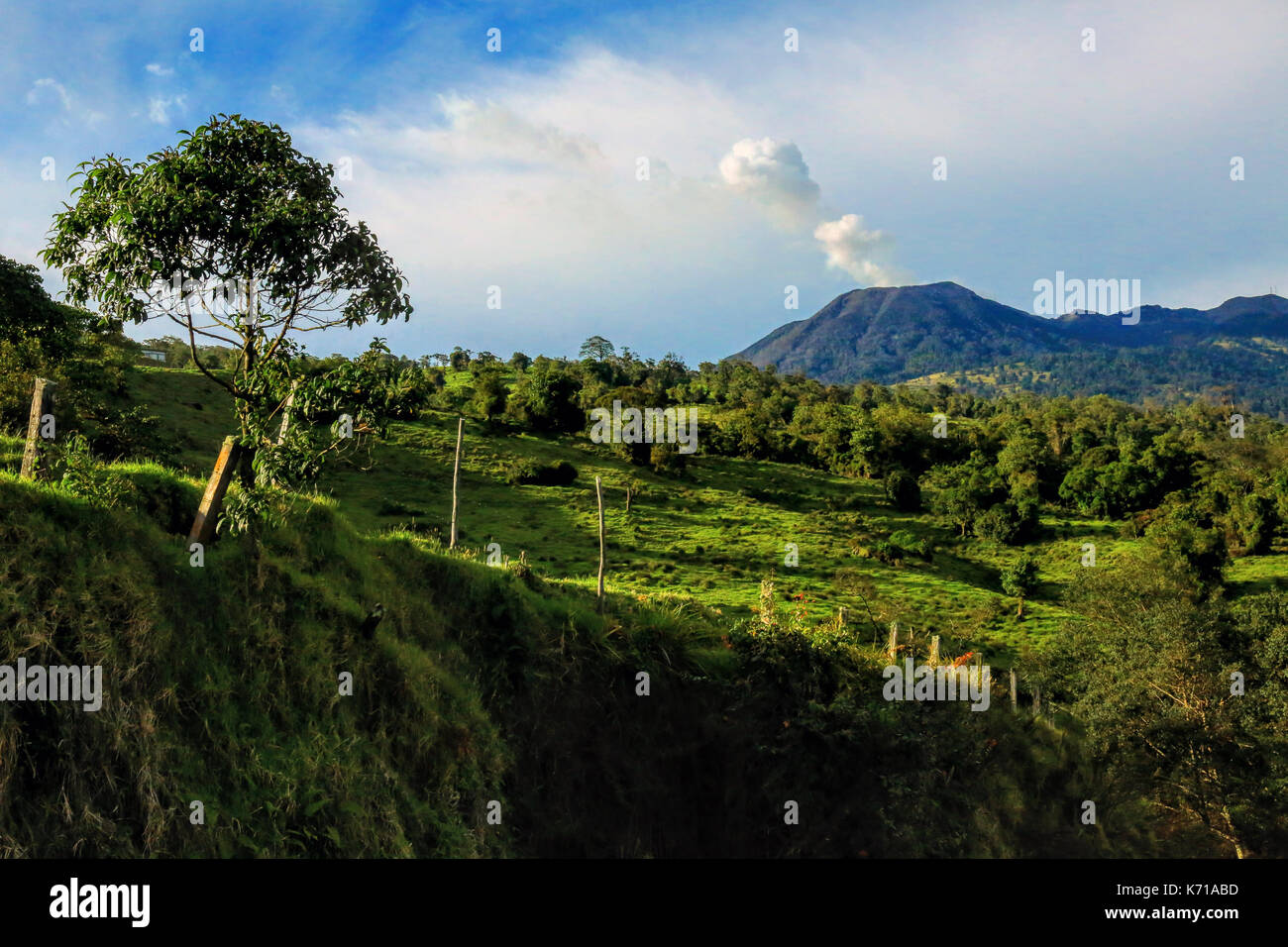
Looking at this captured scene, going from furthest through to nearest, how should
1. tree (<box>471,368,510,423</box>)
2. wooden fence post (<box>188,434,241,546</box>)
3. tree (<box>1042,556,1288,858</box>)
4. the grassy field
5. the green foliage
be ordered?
tree (<box>471,368,510,423</box>), the grassy field, tree (<box>1042,556,1288,858</box>), wooden fence post (<box>188,434,241,546</box>), the green foliage

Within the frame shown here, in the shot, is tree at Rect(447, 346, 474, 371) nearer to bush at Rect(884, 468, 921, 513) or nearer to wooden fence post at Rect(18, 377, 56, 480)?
bush at Rect(884, 468, 921, 513)

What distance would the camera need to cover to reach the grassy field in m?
44.6

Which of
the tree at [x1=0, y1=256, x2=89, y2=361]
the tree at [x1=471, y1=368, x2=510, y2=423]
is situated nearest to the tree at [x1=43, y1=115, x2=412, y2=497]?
the tree at [x1=0, y1=256, x2=89, y2=361]

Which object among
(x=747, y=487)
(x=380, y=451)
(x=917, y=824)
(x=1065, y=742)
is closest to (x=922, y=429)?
(x=747, y=487)

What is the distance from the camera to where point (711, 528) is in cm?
5644

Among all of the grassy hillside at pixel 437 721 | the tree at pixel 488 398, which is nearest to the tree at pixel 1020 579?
the grassy hillside at pixel 437 721

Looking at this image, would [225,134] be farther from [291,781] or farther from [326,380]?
[291,781]

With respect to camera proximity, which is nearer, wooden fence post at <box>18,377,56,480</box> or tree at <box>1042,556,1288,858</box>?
wooden fence post at <box>18,377,56,480</box>

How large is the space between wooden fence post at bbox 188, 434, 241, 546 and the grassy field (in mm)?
26028

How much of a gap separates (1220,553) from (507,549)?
53.5m

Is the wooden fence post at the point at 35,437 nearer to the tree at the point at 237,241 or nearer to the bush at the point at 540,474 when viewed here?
the tree at the point at 237,241

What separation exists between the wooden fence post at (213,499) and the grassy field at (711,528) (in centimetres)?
2603

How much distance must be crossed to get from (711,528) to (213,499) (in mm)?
46709
